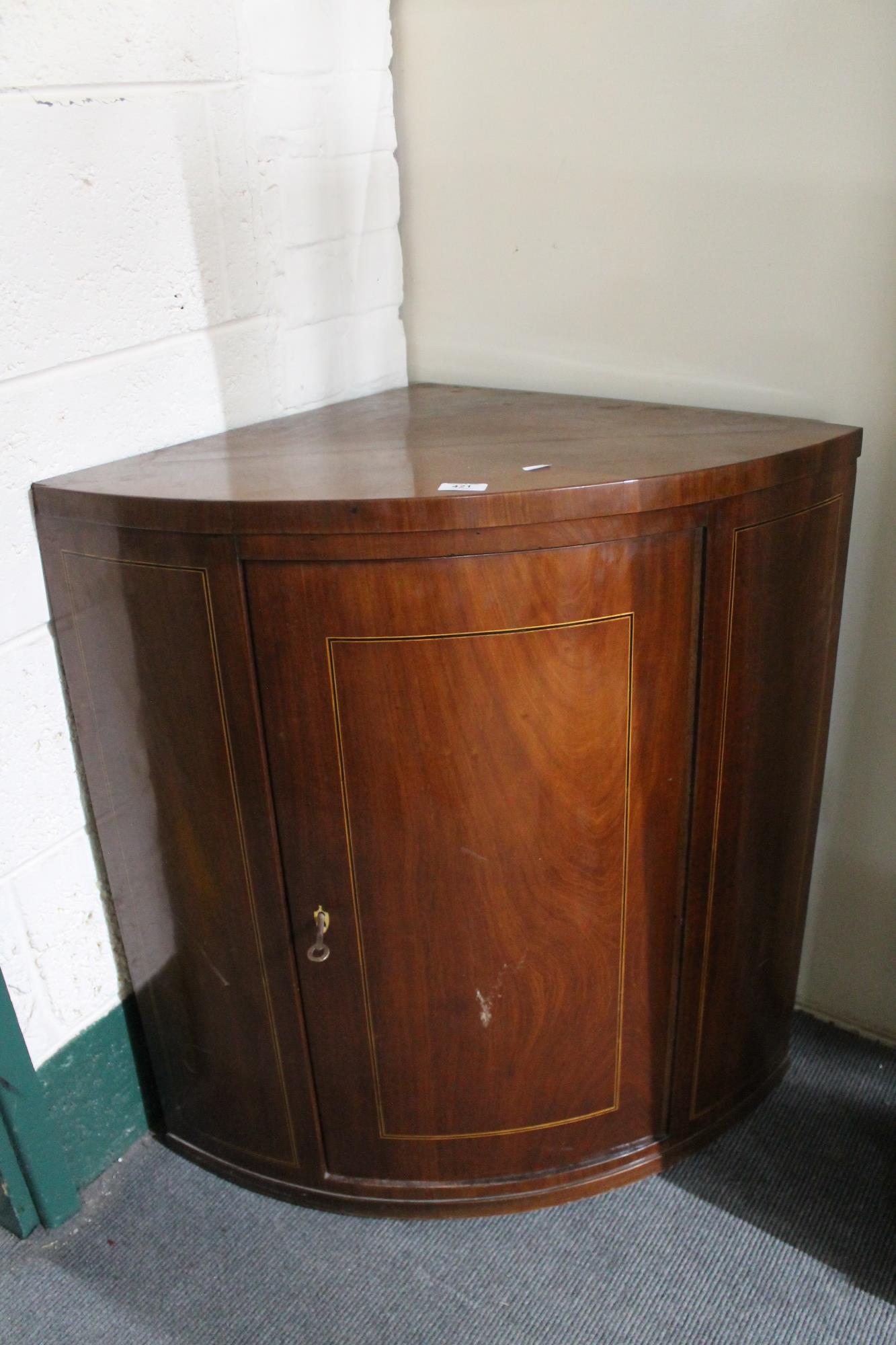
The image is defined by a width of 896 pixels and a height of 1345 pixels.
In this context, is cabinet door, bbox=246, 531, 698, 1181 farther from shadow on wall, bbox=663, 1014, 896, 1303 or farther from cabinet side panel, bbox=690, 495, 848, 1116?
shadow on wall, bbox=663, 1014, 896, 1303

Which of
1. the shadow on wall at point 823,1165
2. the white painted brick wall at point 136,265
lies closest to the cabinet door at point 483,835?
the shadow on wall at point 823,1165

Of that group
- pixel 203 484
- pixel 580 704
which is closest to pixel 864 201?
pixel 580 704

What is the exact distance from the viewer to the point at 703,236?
59.4 inches

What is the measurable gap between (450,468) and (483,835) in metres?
0.43

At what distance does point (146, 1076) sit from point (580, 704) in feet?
3.13

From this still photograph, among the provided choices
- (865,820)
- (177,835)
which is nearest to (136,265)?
(177,835)

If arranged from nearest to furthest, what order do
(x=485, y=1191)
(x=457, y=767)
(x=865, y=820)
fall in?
(x=457, y=767)
(x=485, y=1191)
(x=865, y=820)

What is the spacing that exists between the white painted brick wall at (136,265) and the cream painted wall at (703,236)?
0.45 feet

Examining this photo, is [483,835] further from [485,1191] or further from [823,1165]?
[823,1165]

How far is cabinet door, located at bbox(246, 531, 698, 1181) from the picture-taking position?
1190 mm

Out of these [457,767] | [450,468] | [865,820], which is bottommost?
[865,820]

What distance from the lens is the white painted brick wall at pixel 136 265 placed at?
1.29 metres

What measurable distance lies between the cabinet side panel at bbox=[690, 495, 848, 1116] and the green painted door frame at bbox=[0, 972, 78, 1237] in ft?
2.96

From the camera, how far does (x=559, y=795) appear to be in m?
1.29
